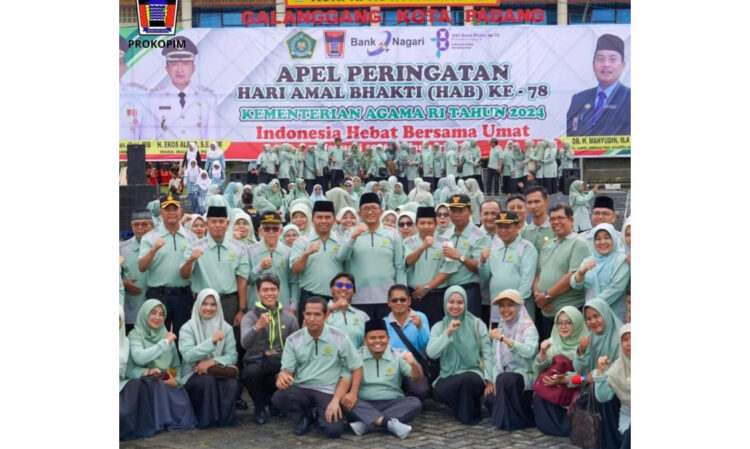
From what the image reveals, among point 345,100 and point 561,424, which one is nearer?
point 561,424

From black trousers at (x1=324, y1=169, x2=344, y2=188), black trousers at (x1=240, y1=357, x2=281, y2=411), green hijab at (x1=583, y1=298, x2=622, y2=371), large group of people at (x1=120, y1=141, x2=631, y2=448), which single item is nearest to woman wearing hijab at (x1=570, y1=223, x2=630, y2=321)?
large group of people at (x1=120, y1=141, x2=631, y2=448)

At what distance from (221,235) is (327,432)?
1624mm

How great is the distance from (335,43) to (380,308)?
6.25 feet

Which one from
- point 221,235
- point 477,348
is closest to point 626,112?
point 477,348

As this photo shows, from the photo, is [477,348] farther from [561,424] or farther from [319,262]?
[319,262]

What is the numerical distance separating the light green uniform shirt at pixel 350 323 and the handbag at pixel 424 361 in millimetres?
237

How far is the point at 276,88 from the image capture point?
6.45m

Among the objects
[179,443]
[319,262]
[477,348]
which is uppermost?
[319,262]

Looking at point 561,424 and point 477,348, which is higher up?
point 477,348

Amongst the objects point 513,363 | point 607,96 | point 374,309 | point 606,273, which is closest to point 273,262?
point 374,309

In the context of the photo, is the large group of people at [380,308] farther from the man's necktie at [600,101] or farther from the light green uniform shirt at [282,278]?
the man's necktie at [600,101]

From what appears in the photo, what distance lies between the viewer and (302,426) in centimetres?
586

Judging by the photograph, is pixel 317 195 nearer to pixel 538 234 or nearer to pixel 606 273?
pixel 538 234

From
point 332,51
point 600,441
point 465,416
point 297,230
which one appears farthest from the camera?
point 297,230
